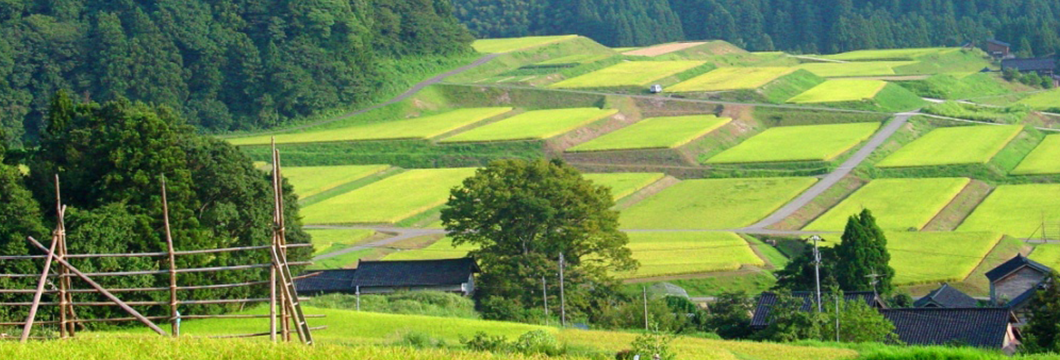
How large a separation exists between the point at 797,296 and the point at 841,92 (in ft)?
168

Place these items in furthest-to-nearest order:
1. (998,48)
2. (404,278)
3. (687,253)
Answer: (998,48) < (687,253) < (404,278)

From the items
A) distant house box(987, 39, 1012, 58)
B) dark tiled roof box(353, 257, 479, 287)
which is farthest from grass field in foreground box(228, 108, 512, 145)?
distant house box(987, 39, 1012, 58)

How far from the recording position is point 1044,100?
8306 cm

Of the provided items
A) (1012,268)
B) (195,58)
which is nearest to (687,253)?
(1012,268)

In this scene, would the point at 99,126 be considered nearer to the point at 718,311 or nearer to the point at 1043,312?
the point at 718,311

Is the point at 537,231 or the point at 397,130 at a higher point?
the point at 397,130

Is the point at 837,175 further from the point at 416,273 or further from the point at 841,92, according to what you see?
the point at 416,273

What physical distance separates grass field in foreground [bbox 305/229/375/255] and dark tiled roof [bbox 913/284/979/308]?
62.6 feet

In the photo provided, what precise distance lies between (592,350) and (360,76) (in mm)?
66618

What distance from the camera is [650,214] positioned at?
5203cm

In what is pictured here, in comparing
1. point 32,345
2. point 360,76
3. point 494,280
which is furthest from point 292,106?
point 32,345

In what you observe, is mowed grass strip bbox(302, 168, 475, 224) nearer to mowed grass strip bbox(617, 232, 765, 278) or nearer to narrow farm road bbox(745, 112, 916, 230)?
mowed grass strip bbox(617, 232, 765, 278)

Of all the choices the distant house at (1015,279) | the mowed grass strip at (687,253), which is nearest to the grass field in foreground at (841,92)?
the mowed grass strip at (687,253)

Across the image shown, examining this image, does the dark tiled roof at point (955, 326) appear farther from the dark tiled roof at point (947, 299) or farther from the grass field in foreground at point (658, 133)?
the grass field in foreground at point (658, 133)
